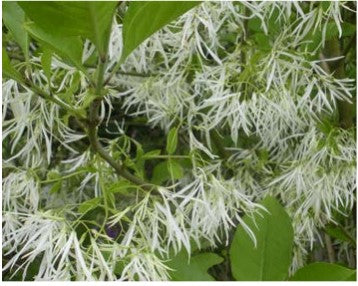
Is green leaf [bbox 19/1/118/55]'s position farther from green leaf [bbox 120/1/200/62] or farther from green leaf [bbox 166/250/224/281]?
green leaf [bbox 166/250/224/281]

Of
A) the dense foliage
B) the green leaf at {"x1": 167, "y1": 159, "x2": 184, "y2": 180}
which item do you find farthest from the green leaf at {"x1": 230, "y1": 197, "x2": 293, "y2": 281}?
the green leaf at {"x1": 167, "y1": 159, "x2": 184, "y2": 180}

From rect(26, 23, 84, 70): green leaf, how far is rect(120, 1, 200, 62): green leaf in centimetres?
4

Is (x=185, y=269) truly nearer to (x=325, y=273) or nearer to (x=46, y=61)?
(x=325, y=273)

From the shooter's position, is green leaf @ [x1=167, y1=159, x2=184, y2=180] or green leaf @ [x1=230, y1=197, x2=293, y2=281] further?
green leaf @ [x1=167, y1=159, x2=184, y2=180]

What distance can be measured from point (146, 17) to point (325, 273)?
0.30 m

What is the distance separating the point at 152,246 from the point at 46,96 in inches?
6.9

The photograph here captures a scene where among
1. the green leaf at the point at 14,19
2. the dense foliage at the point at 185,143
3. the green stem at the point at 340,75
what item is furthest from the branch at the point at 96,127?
the green stem at the point at 340,75

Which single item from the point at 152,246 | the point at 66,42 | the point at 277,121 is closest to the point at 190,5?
the point at 66,42

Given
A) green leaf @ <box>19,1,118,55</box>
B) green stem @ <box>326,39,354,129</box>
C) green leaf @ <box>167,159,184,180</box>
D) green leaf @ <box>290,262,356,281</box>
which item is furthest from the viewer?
green stem @ <box>326,39,354,129</box>

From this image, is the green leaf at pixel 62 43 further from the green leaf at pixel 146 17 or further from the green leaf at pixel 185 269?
the green leaf at pixel 185 269

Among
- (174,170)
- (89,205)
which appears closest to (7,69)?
(89,205)

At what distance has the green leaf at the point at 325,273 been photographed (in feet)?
2.18

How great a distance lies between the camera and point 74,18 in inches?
22.7

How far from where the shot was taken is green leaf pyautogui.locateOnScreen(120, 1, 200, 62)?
23.2 inches
